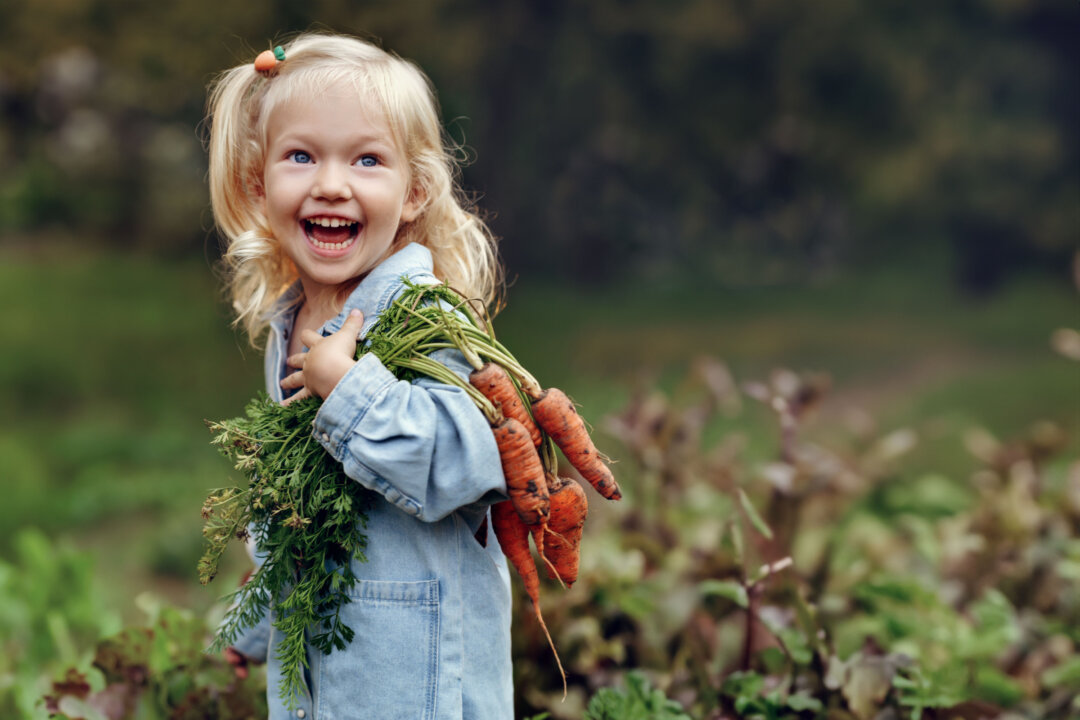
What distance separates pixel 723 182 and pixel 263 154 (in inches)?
299

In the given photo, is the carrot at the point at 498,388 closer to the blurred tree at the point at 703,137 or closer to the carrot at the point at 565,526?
the carrot at the point at 565,526

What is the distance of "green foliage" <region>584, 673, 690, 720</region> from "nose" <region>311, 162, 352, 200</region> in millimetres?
1178

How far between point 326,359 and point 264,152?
1.52ft

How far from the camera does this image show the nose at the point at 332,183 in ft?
5.50

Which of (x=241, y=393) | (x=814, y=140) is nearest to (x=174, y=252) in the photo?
(x=241, y=393)

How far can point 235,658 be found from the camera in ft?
7.07

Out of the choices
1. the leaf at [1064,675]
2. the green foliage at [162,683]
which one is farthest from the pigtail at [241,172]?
the leaf at [1064,675]

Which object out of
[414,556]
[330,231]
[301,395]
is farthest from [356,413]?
[330,231]

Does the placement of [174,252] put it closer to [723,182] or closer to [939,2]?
[723,182]

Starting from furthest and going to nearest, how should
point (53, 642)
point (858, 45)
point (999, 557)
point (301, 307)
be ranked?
point (858, 45)
point (999, 557)
point (53, 642)
point (301, 307)

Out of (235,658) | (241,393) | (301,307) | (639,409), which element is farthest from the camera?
(241,393)

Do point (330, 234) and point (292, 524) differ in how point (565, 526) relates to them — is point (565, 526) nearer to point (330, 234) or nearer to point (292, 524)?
point (292, 524)

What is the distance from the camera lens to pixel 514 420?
1.61m

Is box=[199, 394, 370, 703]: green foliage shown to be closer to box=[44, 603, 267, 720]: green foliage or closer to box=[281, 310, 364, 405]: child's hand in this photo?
box=[281, 310, 364, 405]: child's hand
